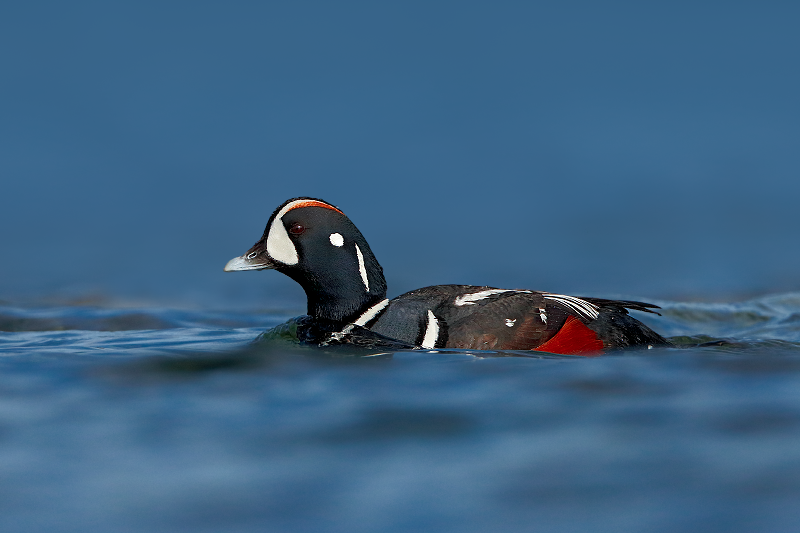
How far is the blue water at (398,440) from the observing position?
4438mm

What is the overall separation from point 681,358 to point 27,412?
4.63 m

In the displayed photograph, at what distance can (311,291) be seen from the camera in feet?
26.7

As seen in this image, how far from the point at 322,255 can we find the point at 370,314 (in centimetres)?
67

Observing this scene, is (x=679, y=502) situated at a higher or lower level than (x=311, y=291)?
lower

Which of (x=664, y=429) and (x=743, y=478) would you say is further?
(x=664, y=429)

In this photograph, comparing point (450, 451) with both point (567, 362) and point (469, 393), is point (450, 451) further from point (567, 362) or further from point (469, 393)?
point (567, 362)

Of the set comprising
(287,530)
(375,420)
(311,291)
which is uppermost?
(311,291)

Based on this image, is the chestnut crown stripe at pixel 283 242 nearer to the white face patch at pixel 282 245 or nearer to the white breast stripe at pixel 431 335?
the white face patch at pixel 282 245

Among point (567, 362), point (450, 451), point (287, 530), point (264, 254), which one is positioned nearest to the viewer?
point (287, 530)

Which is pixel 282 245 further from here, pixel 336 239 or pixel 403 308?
pixel 403 308

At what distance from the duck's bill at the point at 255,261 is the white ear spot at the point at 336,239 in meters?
0.54

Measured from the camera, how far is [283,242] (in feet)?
26.3

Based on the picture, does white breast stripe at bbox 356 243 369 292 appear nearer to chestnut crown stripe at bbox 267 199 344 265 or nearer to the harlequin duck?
the harlequin duck

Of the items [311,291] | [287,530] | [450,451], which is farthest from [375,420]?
[311,291]
